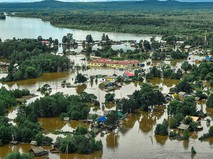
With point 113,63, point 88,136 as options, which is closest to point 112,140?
point 88,136

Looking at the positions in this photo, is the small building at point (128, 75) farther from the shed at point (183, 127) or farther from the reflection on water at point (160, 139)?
the reflection on water at point (160, 139)

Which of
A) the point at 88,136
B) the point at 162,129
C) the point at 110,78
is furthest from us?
the point at 110,78

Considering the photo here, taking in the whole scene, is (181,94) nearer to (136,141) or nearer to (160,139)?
(160,139)

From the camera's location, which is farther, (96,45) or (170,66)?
(96,45)

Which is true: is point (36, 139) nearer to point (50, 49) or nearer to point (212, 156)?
point (212, 156)

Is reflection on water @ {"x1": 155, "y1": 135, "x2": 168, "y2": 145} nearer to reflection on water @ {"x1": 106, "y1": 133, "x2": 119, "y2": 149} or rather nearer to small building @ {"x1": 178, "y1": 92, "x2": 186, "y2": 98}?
reflection on water @ {"x1": 106, "y1": 133, "x2": 119, "y2": 149}

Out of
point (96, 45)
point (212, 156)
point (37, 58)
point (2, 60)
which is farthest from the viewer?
point (96, 45)

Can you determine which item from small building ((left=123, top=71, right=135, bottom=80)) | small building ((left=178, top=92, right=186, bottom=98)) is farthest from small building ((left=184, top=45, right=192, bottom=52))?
small building ((left=178, top=92, right=186, bottom=98))

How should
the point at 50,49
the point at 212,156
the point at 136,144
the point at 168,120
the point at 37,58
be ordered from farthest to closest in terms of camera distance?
1. the point at 50,49
2. the point at 37,58
3. the point at 168,120
4. the point at 136,144
5. the point at 212,156

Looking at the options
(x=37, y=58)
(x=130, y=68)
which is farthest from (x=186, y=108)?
(x=37, y=58)

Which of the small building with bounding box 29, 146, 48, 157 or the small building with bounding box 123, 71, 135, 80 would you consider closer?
the small building with bounding box 29, 146, 48, 157

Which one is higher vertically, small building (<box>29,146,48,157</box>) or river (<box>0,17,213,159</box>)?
small building (<box>29,146,48,157</box>)
